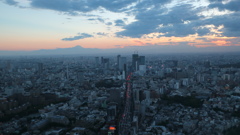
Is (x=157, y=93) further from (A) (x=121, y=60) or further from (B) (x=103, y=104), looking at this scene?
(A) (x=121, y=60)

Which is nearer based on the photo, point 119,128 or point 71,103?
point 119,128

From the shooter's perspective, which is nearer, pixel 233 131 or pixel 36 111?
pixel 233 131

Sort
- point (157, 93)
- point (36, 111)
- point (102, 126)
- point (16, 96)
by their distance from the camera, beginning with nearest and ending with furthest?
point (102, 126), point (36, 111), point (16, 96), point (157, 93)

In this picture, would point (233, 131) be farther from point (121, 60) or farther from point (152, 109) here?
point (121, 60)

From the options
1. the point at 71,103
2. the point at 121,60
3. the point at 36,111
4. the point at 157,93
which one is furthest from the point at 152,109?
the point at 121,60

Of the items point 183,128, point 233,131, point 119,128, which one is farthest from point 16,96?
point 233,131

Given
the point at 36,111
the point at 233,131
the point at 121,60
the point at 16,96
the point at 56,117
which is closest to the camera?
the point at 233,131

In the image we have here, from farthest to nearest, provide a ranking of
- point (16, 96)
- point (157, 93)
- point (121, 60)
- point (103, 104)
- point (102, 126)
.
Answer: point (121, 60) < point (157, 93) < point (16, 96) < point (103, 104) < point (102, 126)

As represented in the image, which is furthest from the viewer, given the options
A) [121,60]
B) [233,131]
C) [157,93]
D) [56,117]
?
[121,60]

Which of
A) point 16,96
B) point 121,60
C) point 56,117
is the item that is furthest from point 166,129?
point 121,60
